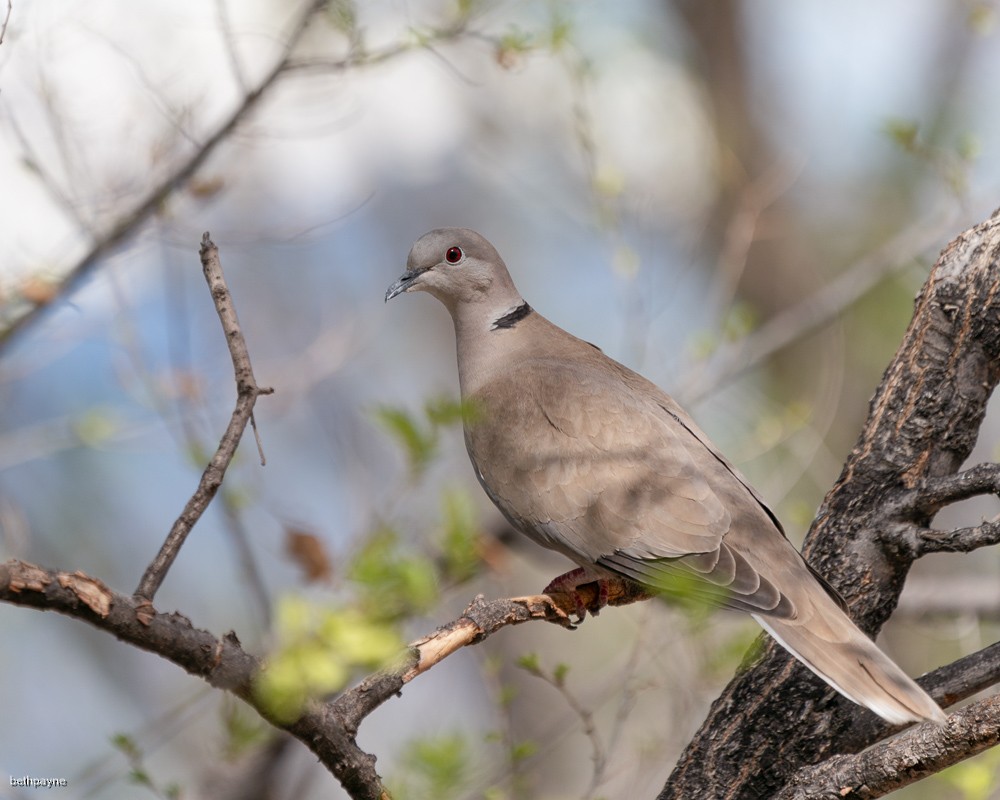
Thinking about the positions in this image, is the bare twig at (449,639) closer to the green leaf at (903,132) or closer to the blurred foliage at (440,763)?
the blurred foliage at (440,763)

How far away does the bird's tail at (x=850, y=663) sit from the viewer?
266 centimetres

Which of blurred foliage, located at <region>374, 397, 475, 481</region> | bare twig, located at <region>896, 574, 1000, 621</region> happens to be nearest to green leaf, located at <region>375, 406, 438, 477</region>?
blurred foliage, located at <region>374, 397, 475, 481</region>

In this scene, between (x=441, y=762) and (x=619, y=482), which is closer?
(x=441, y=762)

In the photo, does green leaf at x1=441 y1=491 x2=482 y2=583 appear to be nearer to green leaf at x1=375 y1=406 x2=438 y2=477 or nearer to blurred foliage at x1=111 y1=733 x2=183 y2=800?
green leaf at x1=375 y1=406 x2=438 y2=477

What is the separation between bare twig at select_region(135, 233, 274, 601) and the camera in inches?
78.4

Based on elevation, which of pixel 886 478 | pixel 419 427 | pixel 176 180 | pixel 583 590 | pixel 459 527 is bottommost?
pixel 459 527

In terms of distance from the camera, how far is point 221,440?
7.01ft

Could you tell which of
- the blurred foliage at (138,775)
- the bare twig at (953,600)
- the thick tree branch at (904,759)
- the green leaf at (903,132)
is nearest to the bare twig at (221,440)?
the blurred foliage at (138,775)

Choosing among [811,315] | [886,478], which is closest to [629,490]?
[886,478]

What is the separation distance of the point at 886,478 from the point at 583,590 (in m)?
1.01

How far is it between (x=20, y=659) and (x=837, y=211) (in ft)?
25.0

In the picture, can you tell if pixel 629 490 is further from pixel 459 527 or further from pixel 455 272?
pixel 459 527

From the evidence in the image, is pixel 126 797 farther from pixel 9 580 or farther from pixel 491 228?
pixel 491 228

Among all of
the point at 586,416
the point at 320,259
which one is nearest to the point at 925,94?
the point at 320,259
